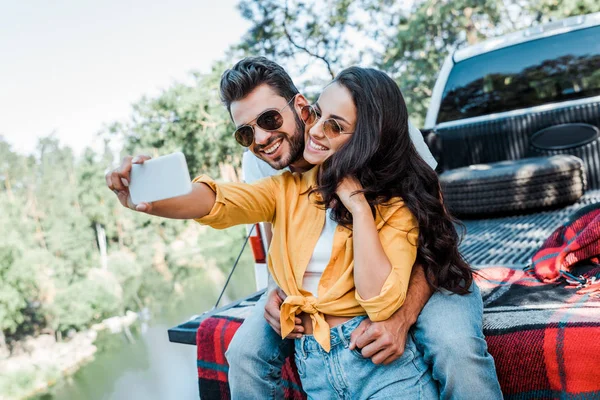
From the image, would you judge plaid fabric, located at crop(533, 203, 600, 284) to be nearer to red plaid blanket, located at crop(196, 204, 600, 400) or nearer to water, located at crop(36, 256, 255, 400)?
red plaid blanket, located at crop(196, 204, 600, 400)

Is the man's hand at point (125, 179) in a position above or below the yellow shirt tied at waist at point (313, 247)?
above

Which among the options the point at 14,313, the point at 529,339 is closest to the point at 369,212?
the point at 529,339

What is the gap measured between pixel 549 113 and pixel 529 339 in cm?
231

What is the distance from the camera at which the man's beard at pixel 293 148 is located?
5.54 feet

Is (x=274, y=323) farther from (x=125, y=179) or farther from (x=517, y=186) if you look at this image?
(x=517, y=186)

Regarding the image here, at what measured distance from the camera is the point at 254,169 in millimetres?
2344

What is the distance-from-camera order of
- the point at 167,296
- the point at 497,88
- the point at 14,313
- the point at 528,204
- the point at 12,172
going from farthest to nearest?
1. the point at 12,172
2. the point at 14,313
3. the point at 167,296
4. the point at 497,88
5. the point at 528,204

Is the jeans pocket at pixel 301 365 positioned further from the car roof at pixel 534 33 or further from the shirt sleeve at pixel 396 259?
the car roof at pixel 534 33

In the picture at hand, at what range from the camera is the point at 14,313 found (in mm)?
19312

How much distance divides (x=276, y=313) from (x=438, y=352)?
46cm

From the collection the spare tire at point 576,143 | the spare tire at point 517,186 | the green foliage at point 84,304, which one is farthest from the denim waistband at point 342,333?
the green foliage at point 84,304

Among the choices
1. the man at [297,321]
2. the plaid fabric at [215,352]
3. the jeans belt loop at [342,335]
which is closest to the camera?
the man at [297,321]

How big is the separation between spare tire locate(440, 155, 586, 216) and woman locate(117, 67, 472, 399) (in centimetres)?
175

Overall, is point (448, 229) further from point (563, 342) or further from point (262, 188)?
point (262, 188)
